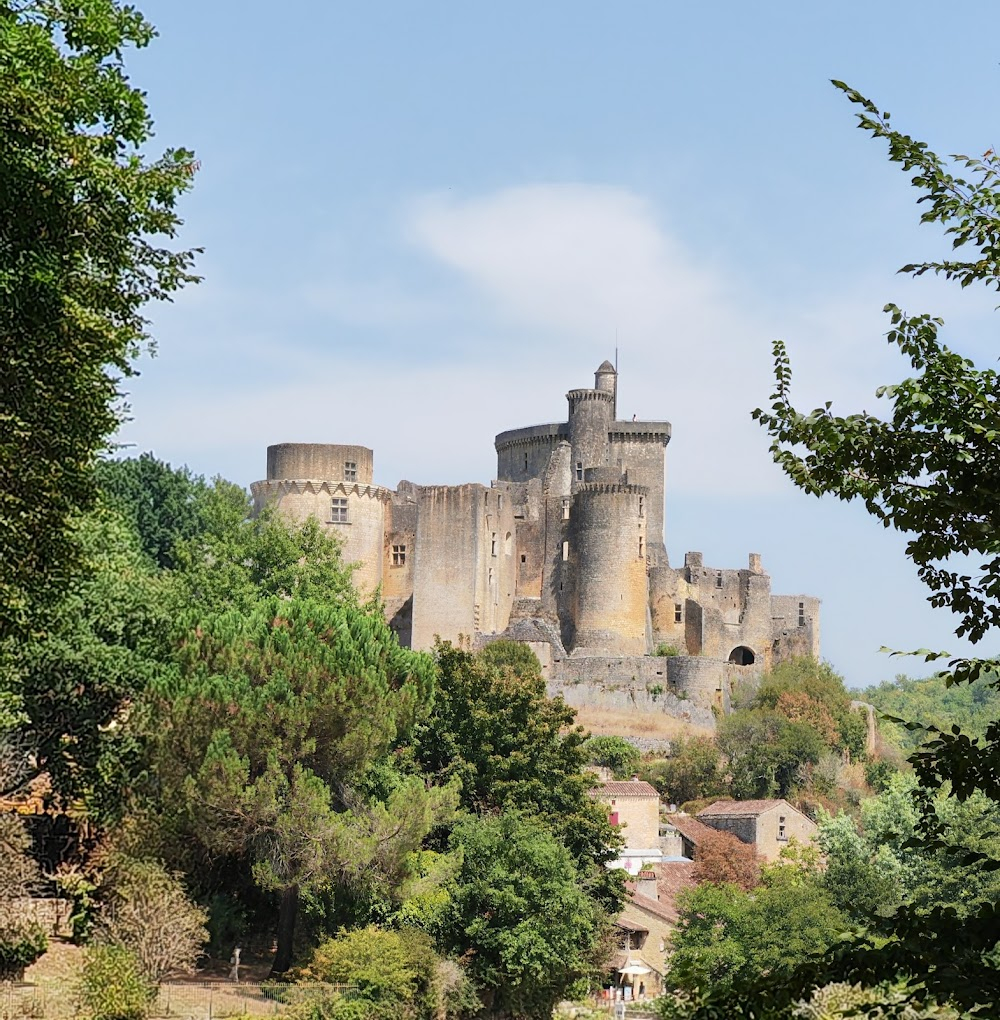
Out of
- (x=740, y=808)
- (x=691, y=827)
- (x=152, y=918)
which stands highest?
(x=740, y=808)

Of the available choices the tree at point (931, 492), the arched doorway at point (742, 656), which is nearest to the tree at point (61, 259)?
the tree at point (931, 492)

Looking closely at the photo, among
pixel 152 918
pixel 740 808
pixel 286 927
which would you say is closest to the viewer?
pixel 152 918

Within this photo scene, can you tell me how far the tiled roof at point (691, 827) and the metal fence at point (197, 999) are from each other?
27.1 metres

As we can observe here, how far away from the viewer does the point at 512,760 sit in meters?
→ 39.4

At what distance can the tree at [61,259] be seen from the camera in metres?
15.2

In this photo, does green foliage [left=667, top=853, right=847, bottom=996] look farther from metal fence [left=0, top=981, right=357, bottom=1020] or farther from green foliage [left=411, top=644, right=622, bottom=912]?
metal fence [left=0, top=981, right=357, bottom=1020]

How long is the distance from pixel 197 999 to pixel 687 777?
3784cm

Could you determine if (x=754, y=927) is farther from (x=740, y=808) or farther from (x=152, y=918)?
(x=740, y=808)

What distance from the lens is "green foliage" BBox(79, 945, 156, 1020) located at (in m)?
26.7

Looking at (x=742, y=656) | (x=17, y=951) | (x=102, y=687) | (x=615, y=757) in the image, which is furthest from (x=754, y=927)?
(x=742, y=656)

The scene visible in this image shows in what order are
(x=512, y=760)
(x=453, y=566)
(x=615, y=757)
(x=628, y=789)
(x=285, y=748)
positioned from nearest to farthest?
(x=285, y=748)
(x=512, y=760)
(x=628, y=789)
(x=615, y=757)
(x=453, y=566)

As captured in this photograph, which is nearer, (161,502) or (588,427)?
(161,502)

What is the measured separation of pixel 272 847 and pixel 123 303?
684 inches

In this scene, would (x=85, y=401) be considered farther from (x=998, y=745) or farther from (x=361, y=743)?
(x=361, y=743)
